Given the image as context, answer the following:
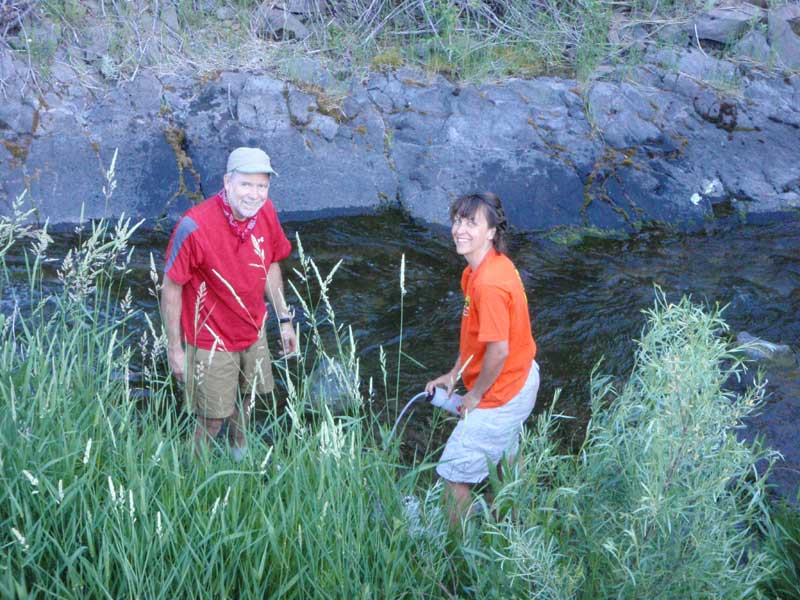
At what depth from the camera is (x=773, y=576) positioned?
3482 millimetres

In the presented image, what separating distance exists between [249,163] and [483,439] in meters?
1.69

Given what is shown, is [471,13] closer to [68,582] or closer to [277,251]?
[277,251]

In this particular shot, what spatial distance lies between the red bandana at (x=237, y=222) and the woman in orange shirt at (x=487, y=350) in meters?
1.04

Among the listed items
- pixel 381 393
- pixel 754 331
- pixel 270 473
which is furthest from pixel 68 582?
pixel 754 331

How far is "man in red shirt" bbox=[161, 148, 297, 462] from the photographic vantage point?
444 centimetres

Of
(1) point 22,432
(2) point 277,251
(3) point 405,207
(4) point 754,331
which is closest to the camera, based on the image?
(1) point 22,432

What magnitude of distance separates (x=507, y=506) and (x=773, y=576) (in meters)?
1.02

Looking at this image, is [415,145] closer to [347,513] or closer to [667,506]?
[347,513]

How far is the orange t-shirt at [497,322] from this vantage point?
4.09 m

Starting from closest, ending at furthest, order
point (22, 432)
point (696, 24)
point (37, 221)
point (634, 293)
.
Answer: point (22, 432) < point (634, 293) < point (37, 221) < point (696, 24)

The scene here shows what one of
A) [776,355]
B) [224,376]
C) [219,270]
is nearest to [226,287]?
[219,270]

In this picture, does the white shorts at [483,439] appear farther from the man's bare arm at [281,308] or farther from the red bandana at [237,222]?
the red bandana at [237,222]

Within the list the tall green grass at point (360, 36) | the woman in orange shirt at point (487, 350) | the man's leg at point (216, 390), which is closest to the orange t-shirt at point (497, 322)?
the woman in orange shirt at point (487, 350)

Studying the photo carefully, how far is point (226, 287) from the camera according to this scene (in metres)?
4.64
